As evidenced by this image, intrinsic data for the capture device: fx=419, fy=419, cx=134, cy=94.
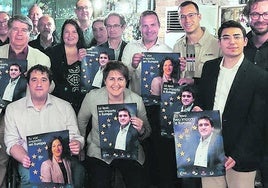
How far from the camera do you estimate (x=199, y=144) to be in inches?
100

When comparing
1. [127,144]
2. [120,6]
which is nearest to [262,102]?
[127,144]

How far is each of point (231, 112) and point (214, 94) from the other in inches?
6.8

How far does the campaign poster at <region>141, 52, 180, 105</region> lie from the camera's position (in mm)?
3064

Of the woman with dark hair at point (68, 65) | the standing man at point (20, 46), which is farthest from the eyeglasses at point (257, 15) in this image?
the standing man at point (20, 46)

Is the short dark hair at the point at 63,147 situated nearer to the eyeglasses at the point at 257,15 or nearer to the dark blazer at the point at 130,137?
the dark blazer at the point at 130,137

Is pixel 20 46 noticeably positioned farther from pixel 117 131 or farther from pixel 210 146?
pixel 210 146

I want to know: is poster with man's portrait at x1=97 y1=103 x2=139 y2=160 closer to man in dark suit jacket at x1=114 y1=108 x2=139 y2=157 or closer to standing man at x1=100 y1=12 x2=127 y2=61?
man in dark suit jacket at x1=114 y1=108 x2=139 y2=157

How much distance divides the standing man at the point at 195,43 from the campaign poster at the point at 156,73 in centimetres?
12

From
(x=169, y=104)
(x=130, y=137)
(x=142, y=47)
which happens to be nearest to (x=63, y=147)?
(x=130, y=137)

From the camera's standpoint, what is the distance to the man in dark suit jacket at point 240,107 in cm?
253

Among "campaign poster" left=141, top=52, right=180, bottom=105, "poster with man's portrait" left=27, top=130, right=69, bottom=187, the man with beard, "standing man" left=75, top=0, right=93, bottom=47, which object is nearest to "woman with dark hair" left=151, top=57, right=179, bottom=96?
"campaign poster" left=141, top=52, right=180, bottom=105

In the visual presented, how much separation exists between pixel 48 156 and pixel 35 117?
37 centimetres

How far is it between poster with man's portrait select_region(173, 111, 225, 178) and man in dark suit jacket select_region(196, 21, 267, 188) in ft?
0.28

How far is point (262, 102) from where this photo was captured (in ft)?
8.31
